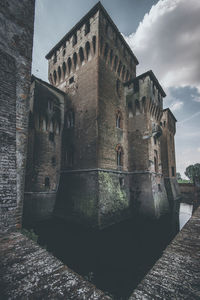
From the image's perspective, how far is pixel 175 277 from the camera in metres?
1.71

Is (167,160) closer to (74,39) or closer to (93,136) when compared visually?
(93,136)

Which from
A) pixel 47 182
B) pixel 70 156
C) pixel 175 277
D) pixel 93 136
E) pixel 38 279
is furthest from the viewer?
A: pixel 70 156

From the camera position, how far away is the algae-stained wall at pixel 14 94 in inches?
138

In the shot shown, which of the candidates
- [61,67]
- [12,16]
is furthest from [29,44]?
[61,67]

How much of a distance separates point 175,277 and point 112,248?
21.3 feet

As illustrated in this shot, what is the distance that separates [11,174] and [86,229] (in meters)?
7.75

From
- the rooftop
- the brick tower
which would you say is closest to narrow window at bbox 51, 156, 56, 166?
Result: the brick tower

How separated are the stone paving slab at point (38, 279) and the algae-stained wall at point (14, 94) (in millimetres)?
1720

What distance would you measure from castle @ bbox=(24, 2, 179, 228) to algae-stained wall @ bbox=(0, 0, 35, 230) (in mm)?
6636

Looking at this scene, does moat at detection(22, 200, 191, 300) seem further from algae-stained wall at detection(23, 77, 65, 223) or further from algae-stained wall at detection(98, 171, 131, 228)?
algae-stained wall at detection(23, 77, 65, 223)

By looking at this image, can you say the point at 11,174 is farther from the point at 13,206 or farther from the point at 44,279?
the point at 44,279

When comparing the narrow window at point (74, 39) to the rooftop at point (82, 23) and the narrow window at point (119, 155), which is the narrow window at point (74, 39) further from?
the narrow window at point (119, 155)

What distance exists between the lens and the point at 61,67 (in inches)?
601

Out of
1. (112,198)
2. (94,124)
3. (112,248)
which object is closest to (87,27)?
(94,124)
